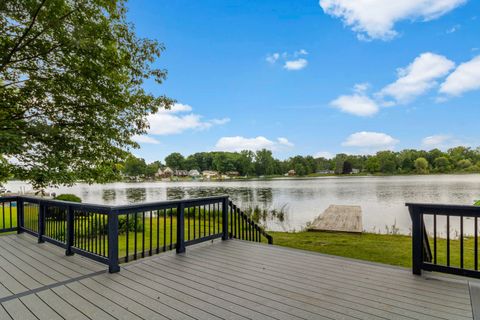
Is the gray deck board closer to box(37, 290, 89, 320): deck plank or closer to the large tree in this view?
box(37, 290, 89, 320): deck plank

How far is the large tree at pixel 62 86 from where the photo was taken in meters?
3.69

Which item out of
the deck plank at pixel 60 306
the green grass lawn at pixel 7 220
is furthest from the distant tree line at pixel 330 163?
the deck plank at pixel 60 306

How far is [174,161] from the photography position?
99.6 metres

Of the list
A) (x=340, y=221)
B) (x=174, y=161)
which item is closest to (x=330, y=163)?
(x=174, y=161)

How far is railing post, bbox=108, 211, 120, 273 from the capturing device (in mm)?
3314

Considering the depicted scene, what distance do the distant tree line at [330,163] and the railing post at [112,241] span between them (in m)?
62.8

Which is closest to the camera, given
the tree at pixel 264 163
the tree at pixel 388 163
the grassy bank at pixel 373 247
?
the grassy bank at pixel 373 247

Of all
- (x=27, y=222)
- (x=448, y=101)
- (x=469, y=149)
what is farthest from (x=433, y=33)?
(x=469, y=149)

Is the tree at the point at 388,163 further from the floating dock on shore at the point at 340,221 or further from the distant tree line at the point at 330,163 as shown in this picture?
the floating dock on shore at the point at 340,221

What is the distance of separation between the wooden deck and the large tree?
A: 164 cm

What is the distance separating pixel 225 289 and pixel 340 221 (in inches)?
370

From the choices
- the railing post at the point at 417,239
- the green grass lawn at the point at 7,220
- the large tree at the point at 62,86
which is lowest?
the green grass lawn at the point at 7,220

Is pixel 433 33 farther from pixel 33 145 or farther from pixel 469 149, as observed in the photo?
pixel 469 149

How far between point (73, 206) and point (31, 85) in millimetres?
2092
